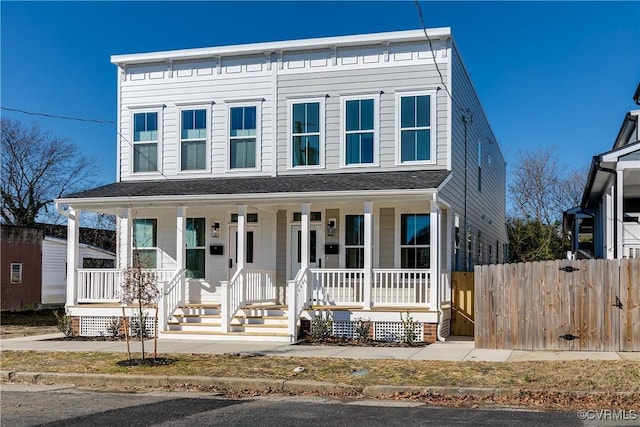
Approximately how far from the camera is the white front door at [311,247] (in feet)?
58.4

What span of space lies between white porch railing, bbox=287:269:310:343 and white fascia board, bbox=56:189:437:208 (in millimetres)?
1727

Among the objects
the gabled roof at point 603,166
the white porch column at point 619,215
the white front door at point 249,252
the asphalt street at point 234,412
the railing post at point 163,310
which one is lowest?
the asphalt street at point 234,412

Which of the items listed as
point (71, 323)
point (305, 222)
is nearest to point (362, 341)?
point (305, 222)

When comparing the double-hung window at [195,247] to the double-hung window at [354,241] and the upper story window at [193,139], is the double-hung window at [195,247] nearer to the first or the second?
the upper story window at [193,139]

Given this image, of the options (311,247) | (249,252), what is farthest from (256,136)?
(311,247)

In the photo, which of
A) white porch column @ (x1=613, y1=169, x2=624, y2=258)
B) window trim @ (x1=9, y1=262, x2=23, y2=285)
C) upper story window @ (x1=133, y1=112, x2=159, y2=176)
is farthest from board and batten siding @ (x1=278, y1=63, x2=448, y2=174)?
window trim @ (x1=9, y1=262, x2=23, y2=285)

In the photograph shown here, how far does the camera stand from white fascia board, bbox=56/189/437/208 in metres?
15.2

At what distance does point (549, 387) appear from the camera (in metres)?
9.27

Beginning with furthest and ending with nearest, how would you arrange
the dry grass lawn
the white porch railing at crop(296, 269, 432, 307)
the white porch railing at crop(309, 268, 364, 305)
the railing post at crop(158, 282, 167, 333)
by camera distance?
the railing post at crop(158, 282, 167, 333)
the white porch railing at crop(309, 268, 364, 305)
the white porch railing at crop(296, 269, 432, 307)
the dry grass lawn

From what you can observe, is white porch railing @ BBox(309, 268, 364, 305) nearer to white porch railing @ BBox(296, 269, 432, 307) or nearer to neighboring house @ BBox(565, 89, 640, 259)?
white porch railing @ BBox(296, 269, 432, 307)

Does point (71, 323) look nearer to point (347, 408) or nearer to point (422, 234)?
point (422, 234)

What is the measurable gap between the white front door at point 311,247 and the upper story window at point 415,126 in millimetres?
2818

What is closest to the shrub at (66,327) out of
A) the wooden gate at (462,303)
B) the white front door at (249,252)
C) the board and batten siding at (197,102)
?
the white front door at (249,252)

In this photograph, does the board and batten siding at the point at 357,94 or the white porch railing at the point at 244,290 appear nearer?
the white porch railing at the point at 244,290
